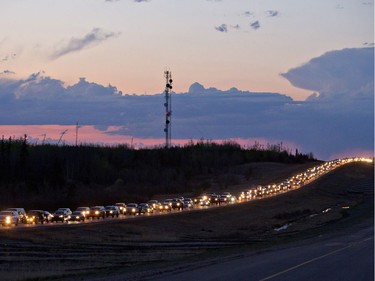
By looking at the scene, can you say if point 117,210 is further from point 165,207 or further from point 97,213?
point 165,207

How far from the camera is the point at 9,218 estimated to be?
66625mm

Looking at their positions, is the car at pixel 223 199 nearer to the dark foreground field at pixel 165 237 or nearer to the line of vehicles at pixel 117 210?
the line of vehicles at pixel 117 210

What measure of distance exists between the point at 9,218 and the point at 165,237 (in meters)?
13.5

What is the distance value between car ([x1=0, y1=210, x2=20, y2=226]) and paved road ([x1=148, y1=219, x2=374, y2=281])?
103 ft

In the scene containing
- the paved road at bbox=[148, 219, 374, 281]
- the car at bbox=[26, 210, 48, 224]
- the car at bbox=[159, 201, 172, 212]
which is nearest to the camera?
the paved road at bbox=[148, 219, 374, 281]

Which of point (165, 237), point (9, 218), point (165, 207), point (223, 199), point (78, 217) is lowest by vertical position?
point (165, 237)

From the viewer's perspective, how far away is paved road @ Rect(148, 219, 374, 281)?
26938 millimetres

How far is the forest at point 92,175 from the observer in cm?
11625

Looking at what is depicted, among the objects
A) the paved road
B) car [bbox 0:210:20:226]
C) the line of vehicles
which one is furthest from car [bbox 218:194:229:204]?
the paved road

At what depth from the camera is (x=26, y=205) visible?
10100 centimetres

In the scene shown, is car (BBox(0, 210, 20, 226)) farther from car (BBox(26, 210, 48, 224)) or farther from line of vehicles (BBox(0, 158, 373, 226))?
car (BBox(26, 210, 48, 224))

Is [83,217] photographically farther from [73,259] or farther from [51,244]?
[73,259]

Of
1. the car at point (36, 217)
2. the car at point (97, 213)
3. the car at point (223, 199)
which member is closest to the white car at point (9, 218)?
the car at point (36, 217)

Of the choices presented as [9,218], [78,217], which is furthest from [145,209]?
[9,218]
